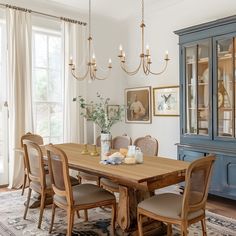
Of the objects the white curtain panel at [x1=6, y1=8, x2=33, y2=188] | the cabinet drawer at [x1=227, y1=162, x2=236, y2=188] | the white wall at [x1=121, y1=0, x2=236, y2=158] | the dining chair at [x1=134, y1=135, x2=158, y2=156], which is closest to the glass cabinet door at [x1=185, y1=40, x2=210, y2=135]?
the cabinet drawer at [x1=227, y1=162, x2=236, y2=188]

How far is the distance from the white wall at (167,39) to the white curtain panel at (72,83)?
114 centimetres

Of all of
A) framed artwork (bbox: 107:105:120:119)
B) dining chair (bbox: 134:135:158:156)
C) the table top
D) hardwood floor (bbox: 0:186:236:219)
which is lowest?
hardwood floor (bbox: 0:186:236:219)

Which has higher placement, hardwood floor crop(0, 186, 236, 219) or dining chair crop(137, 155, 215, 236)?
dining chair crop(137, 155, 215, 236)

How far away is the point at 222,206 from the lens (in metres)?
3.88

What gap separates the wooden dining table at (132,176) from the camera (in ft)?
7.63

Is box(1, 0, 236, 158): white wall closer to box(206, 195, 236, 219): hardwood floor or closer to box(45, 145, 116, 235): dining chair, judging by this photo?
box(206, 195, 236, 219): hardwood floor

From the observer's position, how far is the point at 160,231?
9.67 feet

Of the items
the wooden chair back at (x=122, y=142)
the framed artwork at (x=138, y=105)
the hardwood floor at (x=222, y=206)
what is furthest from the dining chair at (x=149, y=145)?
the framed artwork at (x=138, y=105)

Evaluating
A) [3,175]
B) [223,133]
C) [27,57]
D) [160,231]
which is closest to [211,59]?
[223,133]

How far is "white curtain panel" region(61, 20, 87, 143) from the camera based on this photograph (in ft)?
17.2

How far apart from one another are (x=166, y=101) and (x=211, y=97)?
4.12 feet

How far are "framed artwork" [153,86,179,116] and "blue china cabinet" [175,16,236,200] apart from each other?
634 mm

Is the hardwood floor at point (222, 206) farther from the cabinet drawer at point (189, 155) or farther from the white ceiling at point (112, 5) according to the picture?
the white ceiling at point (112, 5)

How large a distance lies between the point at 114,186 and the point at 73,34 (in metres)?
3.15
